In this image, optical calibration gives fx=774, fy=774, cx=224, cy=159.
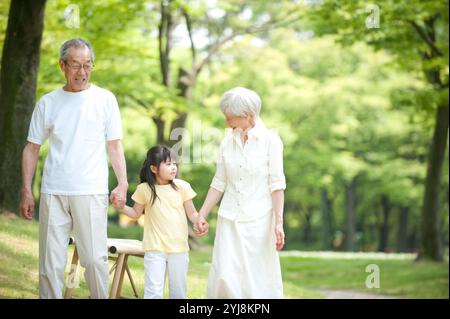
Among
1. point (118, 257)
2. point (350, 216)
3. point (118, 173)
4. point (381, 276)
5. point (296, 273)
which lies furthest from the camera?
point (350, 216)

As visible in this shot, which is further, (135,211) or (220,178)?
(135,211)

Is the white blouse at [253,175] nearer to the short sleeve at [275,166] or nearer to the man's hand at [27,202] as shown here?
the short sleeve at [275,166]

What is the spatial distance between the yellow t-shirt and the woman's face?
54cm

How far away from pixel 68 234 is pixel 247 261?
111cm

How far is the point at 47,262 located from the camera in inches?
184

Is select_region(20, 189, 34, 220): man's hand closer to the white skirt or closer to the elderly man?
the elderly man

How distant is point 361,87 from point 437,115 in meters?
10.8

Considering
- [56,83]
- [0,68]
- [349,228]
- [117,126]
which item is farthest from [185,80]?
[349,228]

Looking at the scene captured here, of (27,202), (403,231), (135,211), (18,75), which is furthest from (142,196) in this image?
(403,231)

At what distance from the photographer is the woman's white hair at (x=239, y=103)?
4738mm

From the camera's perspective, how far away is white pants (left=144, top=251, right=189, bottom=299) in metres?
4.88

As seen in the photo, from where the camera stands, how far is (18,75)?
865 cm

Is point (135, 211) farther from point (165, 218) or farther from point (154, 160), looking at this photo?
point (154, 160)
